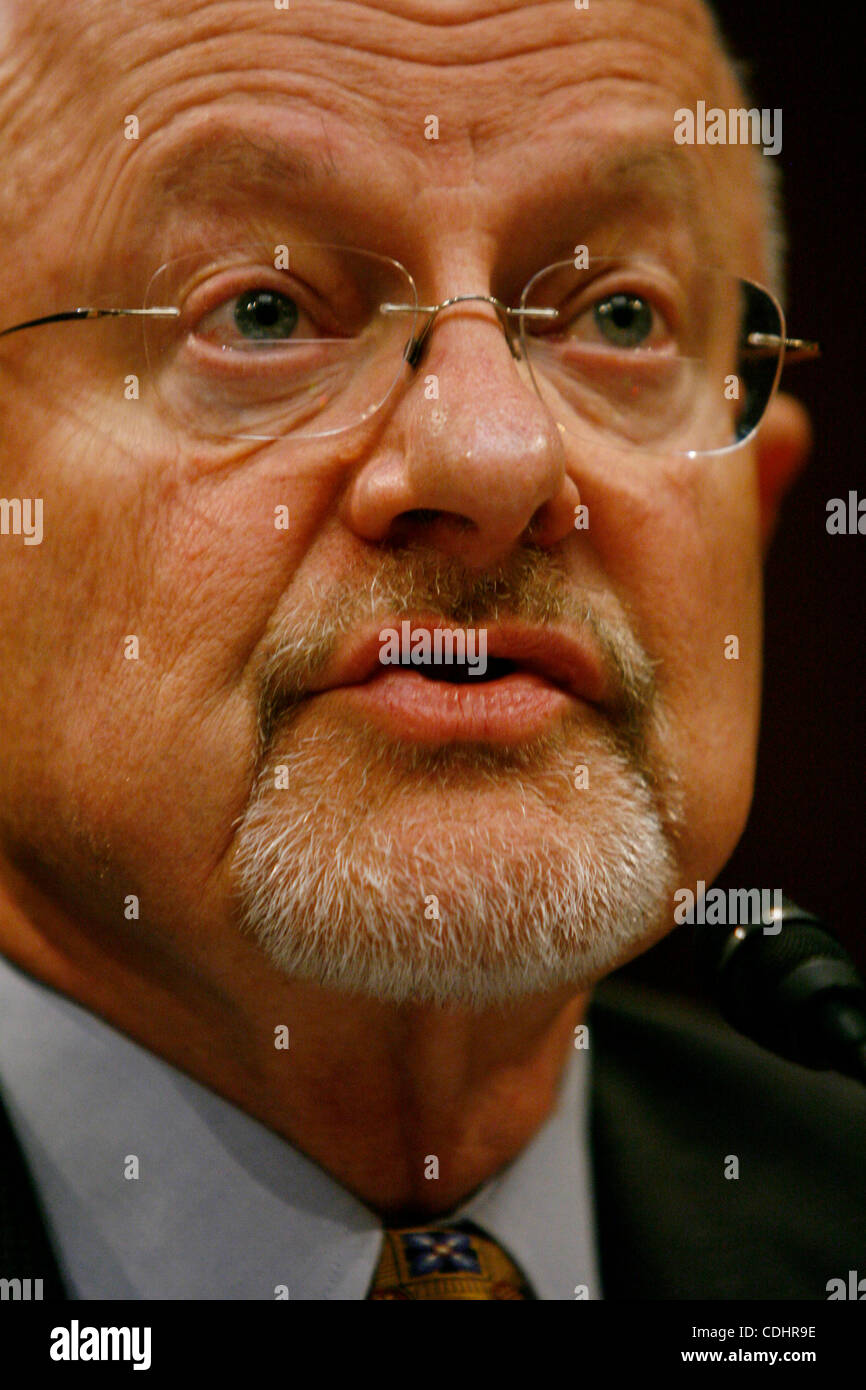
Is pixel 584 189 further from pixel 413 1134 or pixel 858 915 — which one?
pixel 858 915

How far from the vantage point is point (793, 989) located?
1.06 metres

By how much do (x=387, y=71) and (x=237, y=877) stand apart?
26.0 inches

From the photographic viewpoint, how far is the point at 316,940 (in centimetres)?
101

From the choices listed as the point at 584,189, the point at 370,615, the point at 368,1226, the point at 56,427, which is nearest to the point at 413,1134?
the point at 368,1226

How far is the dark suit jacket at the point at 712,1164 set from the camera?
140 cm

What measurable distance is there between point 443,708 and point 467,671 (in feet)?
0.16

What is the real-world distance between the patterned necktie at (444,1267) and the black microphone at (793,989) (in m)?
0.33

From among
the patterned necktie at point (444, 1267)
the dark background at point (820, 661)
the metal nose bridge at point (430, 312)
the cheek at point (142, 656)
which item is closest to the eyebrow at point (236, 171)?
the metal nose bridge at point (430, 312)

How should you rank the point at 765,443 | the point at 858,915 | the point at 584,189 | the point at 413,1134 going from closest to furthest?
the point at 584,189
the point at 413,1134
the point at 765,443
the point at 858,915

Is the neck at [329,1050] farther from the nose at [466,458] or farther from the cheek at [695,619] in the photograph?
the nose at [466,458]

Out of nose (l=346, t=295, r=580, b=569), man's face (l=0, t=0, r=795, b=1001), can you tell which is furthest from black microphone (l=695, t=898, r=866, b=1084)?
nose (l=346, t=295, r=580, b=569)

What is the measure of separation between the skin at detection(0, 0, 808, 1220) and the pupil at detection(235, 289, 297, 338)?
0.23 ft

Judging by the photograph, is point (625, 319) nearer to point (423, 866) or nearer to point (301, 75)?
point (301, 75)

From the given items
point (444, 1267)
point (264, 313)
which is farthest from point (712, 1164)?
point (264, 313)
